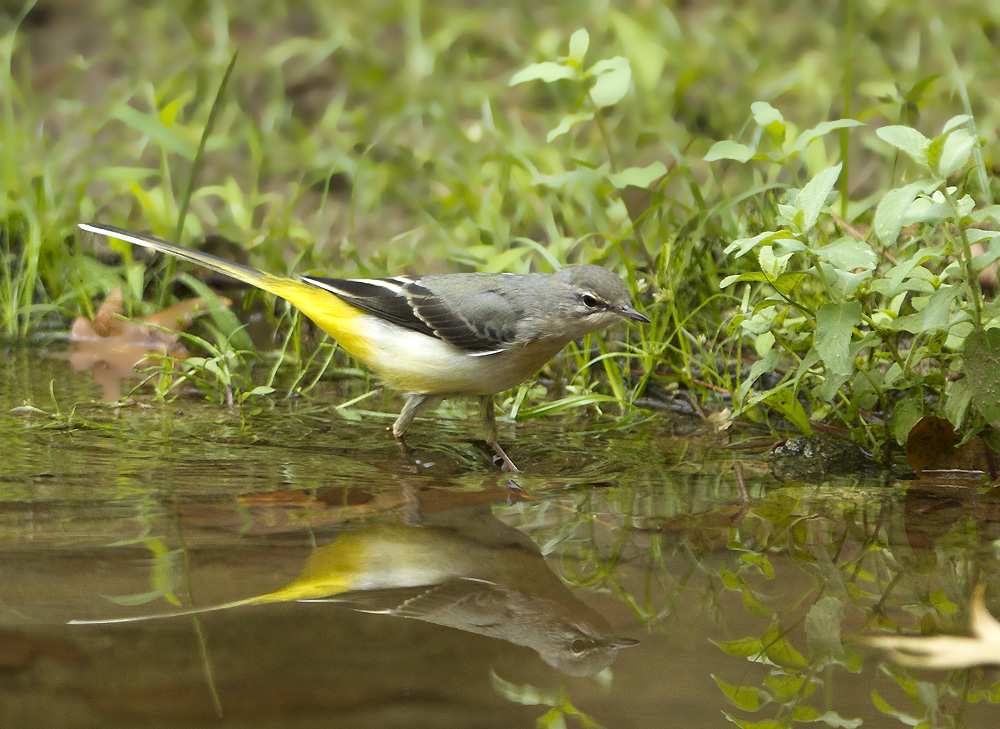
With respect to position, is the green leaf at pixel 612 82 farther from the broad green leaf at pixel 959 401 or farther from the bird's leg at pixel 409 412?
the broad green leaf at pixel 959 401

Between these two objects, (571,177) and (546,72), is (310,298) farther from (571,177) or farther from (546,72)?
(546,72)

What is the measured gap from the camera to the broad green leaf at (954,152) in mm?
2932

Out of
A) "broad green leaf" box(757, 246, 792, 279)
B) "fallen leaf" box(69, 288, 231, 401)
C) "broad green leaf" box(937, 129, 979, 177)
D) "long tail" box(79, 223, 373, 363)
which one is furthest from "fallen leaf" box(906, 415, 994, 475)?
"fallen leaf" box(69, 288, 231, 401)

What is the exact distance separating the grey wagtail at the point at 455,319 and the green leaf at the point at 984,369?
142cm

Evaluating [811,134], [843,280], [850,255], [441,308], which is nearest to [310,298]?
[441,308]

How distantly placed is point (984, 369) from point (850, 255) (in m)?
0.57

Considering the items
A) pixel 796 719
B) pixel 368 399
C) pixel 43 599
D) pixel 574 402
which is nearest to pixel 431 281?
pixel 368 399

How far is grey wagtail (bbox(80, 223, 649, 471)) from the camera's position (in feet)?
14.3

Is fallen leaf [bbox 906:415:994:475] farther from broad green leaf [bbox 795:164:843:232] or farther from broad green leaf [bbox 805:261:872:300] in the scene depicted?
broad green leaf [bbox 795:164:843:232]

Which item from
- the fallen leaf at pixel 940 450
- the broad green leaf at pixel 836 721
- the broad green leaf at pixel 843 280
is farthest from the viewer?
the fallen leaf at pixel 940 450

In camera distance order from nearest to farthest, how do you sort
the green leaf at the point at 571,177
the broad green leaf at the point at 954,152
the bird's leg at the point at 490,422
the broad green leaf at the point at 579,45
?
the broad green leaf at the point at 954,152, the bird's leg at the point at 490,422, the broad green leaf at the point at 579,45, the green leaf at the point at 571,177

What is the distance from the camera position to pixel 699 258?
4.95 meters

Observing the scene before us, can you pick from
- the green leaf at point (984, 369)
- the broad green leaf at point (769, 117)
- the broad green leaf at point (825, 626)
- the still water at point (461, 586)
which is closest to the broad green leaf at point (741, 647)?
the still water at point (461, 586)

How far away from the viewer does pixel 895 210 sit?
2.95 m
